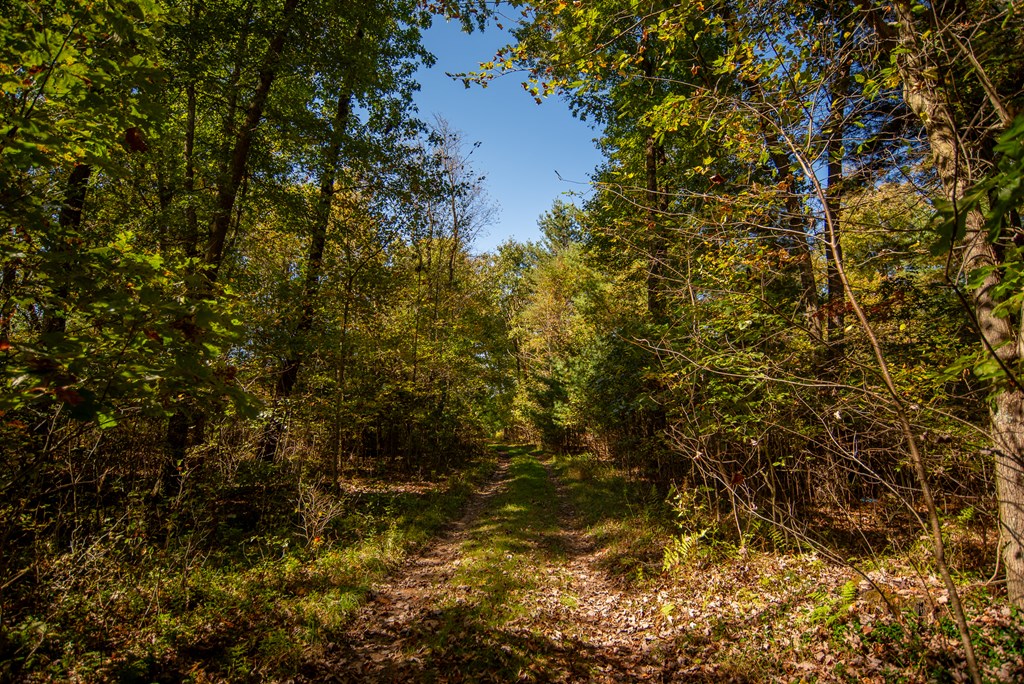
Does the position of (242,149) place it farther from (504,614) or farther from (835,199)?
(835,199)

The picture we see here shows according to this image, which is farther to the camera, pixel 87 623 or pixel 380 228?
pixel 380 228

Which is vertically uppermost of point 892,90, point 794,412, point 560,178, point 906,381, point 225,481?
point 892,90

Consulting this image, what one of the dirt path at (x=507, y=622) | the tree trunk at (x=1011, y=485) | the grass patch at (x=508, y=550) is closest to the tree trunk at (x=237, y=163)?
the dirt path at (x=507, y=622)

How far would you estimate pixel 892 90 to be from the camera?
407 centimetres

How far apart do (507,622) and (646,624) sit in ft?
5.75

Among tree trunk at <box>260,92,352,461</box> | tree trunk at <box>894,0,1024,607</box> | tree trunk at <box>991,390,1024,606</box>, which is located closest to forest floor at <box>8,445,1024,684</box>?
tree trunk at <box>991,390,1024,606</box>

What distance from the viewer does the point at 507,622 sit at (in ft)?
17.4

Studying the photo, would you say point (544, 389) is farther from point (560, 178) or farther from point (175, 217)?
point (560, 178)

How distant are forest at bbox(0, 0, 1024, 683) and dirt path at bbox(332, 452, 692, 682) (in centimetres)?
6

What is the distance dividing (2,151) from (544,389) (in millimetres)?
21704

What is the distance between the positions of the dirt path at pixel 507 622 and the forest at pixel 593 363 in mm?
55

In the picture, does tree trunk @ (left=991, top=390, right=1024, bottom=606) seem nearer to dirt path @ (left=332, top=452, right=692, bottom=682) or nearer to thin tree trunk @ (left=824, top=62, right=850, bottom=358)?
thin tree trunk @ (left=824, top=62, right=850, bottom=358)

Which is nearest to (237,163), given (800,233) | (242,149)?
(242,149)

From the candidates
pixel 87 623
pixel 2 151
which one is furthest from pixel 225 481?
pixel 2 151
